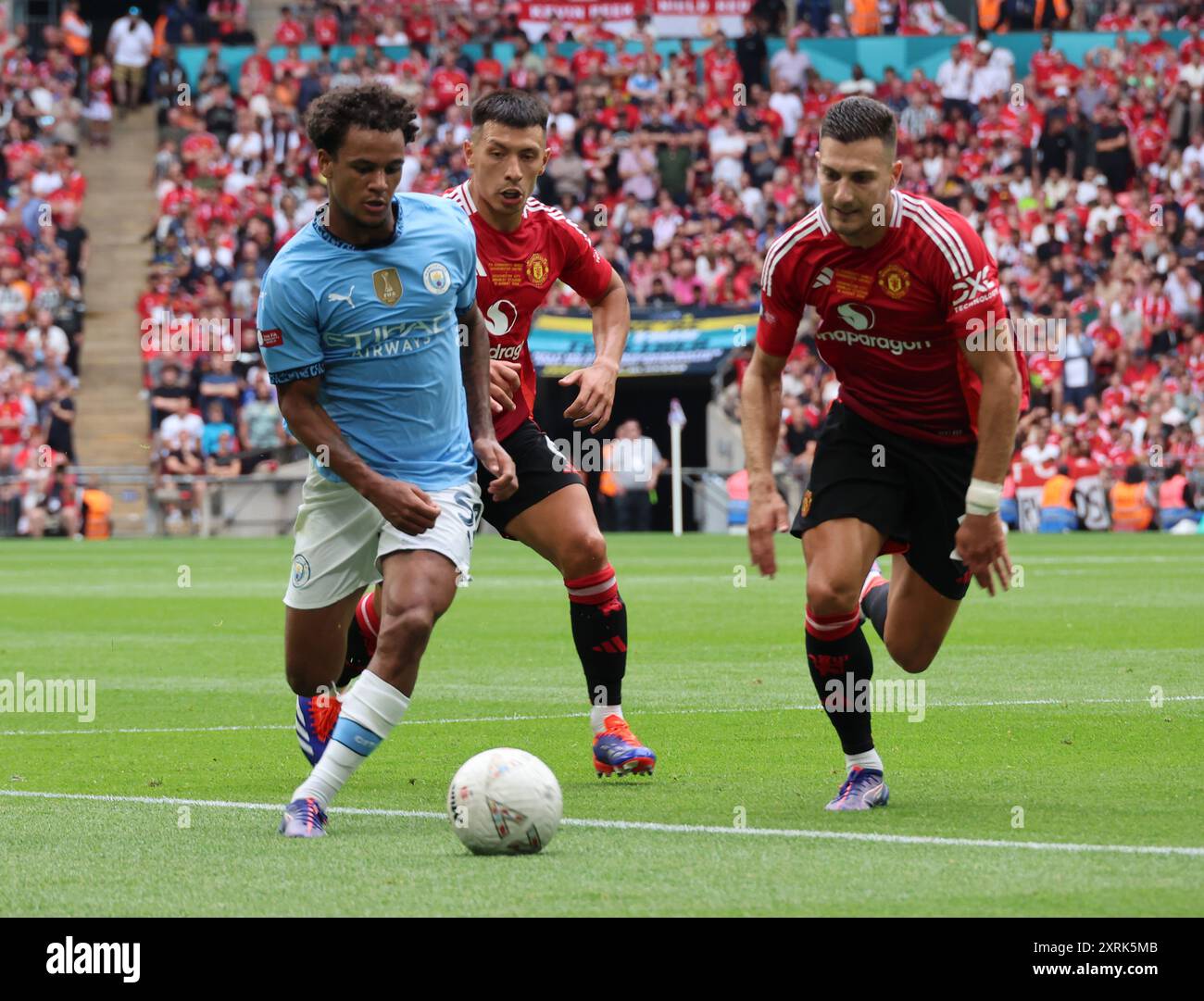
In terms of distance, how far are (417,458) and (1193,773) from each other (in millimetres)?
3050

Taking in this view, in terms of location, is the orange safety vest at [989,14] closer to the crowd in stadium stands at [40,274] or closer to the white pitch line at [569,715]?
the crowd in stadium stands at [40,274]

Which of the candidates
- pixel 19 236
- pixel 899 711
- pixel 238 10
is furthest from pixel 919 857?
pixel 238 10

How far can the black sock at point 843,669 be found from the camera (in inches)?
287

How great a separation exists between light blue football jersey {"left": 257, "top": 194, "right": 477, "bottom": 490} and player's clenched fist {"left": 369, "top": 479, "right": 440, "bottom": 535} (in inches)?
8.4

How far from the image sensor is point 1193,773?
7.73m

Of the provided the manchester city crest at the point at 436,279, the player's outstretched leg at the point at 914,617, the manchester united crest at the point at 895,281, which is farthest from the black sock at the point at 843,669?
the manchester city crest at the point at 436,279

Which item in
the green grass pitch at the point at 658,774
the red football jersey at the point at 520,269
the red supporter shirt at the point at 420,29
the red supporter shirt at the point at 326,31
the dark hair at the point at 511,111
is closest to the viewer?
the green grass pitch at the point at 658,774

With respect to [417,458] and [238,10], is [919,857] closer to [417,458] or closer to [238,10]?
[417,458]

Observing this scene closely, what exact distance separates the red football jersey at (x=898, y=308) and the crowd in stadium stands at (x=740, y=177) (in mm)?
22086

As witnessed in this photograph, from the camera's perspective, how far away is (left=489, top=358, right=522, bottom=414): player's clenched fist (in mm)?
8484

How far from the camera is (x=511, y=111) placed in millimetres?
8508

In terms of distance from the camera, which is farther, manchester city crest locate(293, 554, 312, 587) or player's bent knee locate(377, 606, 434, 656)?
manchester city crest locate(293, 554, 312, 587)

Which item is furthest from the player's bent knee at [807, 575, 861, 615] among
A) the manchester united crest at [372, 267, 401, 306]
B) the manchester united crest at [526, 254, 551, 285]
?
the manchester united crest at [526, 254, 551, 285]

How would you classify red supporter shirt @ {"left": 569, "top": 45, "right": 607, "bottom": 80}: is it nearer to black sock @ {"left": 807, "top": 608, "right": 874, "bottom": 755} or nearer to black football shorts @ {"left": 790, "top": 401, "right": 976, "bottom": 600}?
black football shorts @ {"left": 790, "top": 401, "right": 976, "bottom": 600}
